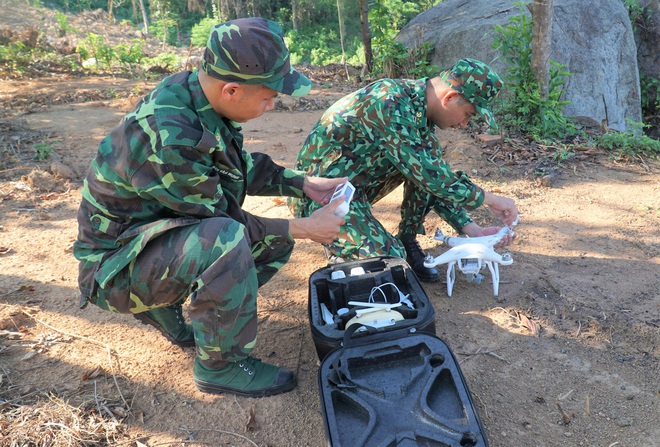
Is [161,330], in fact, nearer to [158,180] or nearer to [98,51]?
[158,180]

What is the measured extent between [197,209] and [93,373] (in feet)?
3.25

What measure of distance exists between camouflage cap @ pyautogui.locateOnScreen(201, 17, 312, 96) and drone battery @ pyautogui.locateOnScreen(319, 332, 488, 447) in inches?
41.1

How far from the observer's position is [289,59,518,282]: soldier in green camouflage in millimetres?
2742

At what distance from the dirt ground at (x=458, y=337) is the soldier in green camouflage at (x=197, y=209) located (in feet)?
0.91

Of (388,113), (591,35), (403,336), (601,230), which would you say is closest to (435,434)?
(403,336)

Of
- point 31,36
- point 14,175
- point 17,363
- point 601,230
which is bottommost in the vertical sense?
point 601,230

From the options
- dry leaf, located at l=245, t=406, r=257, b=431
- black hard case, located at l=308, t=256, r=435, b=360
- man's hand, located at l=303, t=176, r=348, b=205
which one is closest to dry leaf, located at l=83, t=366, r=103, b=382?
dry leaf, located at l=245, t=406, r=257, b=431

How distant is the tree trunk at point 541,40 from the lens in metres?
5.18

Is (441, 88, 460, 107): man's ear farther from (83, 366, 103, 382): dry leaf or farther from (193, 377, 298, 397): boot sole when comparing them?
(83, 366, 103, 382): dry leaf

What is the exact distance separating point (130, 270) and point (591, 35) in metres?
6.61

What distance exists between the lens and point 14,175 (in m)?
4.67

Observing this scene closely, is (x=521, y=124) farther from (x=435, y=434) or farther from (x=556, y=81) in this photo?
(x=435, y=434)

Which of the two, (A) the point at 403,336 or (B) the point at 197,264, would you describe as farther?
Answer: (A) the point at 403,336

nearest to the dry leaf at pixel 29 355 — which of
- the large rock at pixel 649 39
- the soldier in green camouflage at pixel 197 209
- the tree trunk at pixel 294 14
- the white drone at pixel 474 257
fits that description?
the soldier in green camouflage at pixel 197 209
